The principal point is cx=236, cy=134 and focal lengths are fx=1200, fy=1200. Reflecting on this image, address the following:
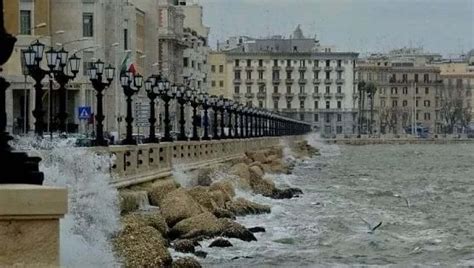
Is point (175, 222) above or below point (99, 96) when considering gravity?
below

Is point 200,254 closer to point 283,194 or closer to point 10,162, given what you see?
point 10,162

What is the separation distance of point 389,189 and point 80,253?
4895 cm

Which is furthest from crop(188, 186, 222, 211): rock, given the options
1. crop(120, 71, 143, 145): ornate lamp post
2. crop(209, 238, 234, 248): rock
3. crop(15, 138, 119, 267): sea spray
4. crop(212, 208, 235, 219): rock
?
crop(15, 138, 119, 267): sea spray

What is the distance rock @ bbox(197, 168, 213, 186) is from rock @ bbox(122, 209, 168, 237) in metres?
15.7

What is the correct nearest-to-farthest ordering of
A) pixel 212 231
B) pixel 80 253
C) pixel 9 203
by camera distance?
pixel 9 203
pixel 80 253
pixel 212 231

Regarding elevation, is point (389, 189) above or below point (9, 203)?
below

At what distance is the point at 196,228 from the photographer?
26.7 m

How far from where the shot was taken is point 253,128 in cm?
11188

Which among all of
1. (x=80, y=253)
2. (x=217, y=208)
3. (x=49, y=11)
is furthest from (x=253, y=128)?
(x=80, y=253)

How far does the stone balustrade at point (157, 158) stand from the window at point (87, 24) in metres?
22.6

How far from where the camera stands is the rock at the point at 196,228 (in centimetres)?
2628

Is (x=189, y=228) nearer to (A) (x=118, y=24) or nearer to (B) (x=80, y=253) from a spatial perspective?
(B) (x=80, y=253)

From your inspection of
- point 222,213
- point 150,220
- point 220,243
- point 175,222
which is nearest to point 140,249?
point 150,220

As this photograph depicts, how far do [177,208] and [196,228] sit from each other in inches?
40.0
